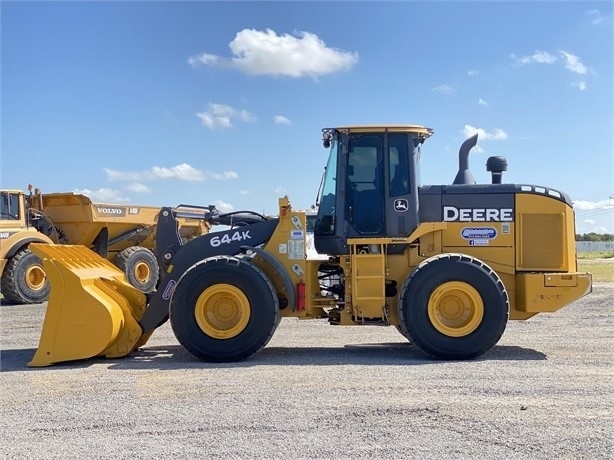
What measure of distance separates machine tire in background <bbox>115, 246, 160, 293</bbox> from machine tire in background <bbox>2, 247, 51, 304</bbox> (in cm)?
250

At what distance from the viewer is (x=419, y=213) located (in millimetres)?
8867

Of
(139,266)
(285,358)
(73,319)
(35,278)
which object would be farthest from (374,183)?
(139,266)

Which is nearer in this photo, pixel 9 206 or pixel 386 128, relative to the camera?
pixel 386 128

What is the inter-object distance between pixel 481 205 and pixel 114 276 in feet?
16.2

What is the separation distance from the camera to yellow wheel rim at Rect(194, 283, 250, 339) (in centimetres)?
823

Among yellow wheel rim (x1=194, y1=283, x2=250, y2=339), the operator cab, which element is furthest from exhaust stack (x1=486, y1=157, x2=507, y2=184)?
yellow wheel rim (x1=194, y1=283, x2=250, y2=339)

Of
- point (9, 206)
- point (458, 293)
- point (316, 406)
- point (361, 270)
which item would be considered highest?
point (9, 206)

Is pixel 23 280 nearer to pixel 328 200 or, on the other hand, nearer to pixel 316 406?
pixel 328 200

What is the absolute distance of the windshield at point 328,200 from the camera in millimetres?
8953

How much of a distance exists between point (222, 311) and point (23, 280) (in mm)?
9784

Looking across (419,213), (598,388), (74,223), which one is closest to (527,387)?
(598,388)

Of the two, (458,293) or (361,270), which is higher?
(361,270)

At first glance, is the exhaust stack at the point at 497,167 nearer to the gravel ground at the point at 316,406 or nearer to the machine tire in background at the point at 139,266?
the gravel ground at the point at 316,406

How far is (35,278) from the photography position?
55.1 feet
